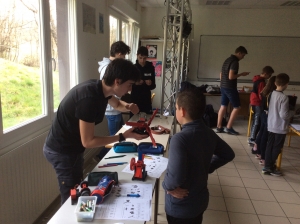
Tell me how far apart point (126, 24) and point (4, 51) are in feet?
12.8

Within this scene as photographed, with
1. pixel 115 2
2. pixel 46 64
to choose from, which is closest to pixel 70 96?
pixel 46 64

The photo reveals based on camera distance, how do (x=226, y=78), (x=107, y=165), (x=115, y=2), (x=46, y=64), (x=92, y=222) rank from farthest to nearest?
(x=226, y=78), (x=115, y=2), (x=46, y=64), (x=107, y=165), (x=92, y=222)

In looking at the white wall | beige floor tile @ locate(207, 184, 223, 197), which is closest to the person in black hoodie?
beige floor tile @ locate(207, 184, 223, 197)

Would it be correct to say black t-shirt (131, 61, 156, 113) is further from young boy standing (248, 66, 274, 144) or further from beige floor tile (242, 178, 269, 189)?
young boy standing (248, 66, 274, 144)

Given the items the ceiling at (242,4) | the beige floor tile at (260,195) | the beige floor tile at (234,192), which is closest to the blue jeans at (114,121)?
the beige floor tile at (234,192)

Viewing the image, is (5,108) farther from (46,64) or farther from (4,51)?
(46,64)

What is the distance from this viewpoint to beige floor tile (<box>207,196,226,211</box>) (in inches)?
98.3

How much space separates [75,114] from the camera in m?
1.34

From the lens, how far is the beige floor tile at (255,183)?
2.96 metres

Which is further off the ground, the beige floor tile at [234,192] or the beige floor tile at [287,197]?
the beige floor tile at [234,192]

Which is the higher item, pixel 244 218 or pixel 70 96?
pixel 70 96

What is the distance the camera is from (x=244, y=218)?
2.36 metres

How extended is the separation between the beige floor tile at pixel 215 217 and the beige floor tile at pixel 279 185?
34.6 inches

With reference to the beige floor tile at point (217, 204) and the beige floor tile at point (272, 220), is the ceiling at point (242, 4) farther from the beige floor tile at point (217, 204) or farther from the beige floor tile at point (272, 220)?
the beige floor tile at point (272, 220)
